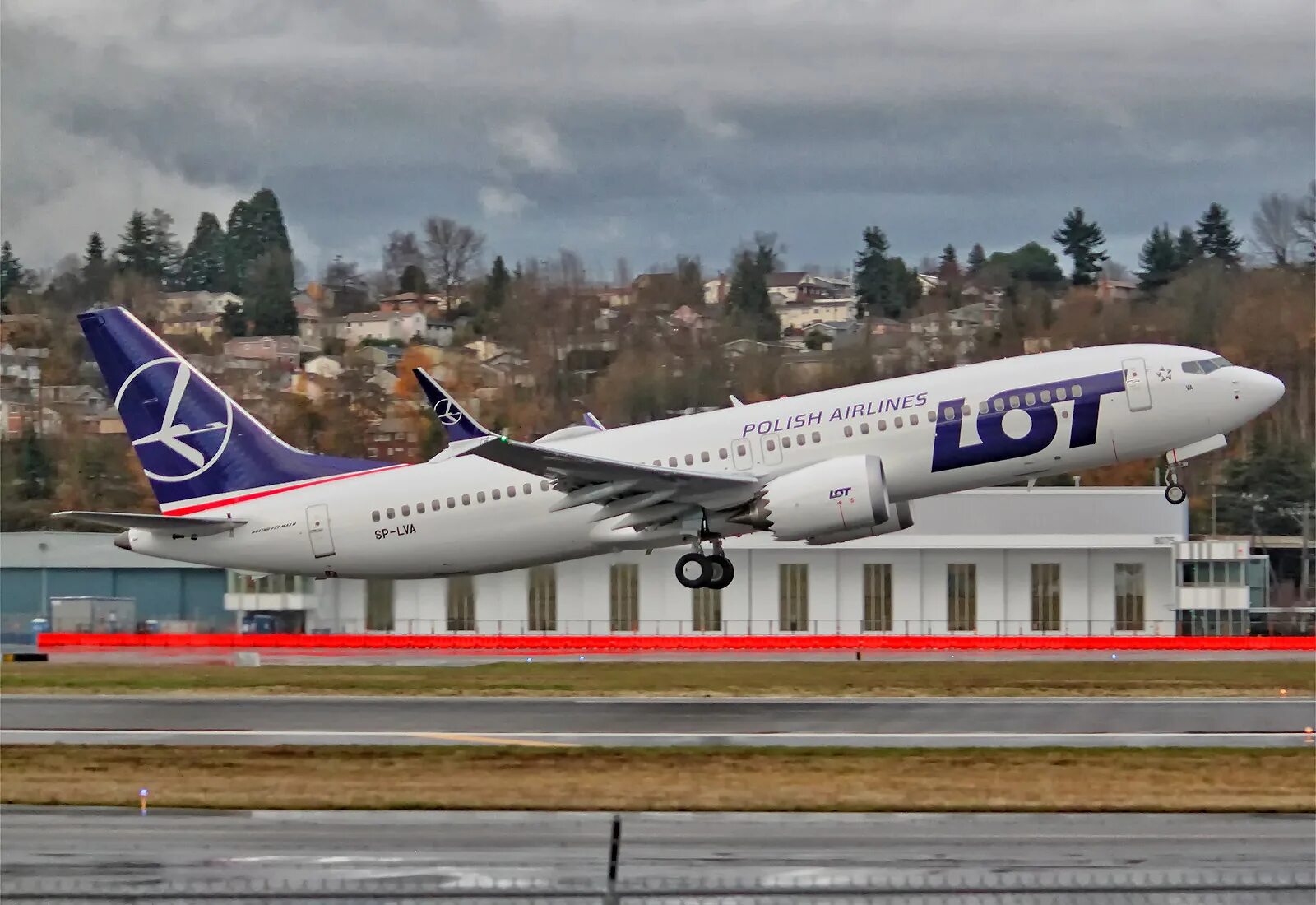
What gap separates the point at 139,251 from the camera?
104 metres

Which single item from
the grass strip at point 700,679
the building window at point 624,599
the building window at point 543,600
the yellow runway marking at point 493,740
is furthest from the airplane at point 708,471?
the building window at point 624,599

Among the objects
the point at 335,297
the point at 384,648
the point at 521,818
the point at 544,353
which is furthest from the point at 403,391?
the point at 521,818

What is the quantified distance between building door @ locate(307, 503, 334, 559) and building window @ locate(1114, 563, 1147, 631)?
1378 inches

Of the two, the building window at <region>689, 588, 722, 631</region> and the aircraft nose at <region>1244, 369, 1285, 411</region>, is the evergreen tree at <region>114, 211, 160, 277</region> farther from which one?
Answer: the aircraft nose at <region>1244, 369, 1285, 411</region>

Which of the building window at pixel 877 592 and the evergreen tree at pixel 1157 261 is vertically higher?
the evergreen tree at pixel 1157 261

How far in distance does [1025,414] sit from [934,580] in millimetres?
30804

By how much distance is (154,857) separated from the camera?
21781 millimetres

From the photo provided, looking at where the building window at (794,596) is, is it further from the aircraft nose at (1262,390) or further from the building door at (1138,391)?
the building door at (1138,391)

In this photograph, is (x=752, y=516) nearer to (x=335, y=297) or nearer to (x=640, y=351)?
(x=640, y=351)

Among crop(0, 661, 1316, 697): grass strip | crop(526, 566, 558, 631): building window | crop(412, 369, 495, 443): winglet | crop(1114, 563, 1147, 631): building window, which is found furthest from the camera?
crop(1114, 563, 1147, 631): building window

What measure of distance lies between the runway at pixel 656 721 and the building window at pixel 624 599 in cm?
1721

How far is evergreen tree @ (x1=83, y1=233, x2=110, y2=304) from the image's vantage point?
3775 inches

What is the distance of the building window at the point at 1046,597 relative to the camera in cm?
6338

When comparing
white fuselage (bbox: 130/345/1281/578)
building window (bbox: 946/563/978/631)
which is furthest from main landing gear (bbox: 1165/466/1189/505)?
building window (bbox: 946/563/978/631)
